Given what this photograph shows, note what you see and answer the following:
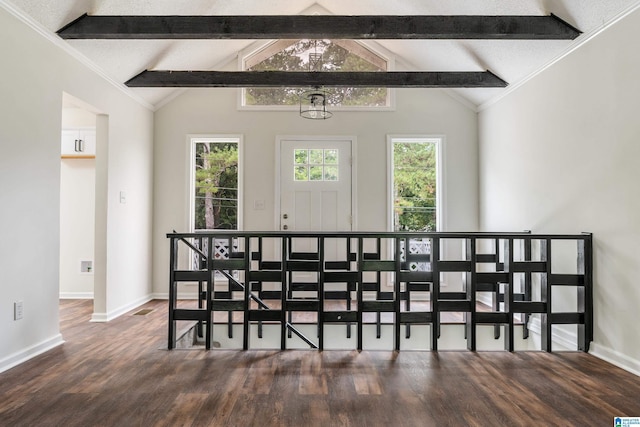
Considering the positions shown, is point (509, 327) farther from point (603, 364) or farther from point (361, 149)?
point (361, 149)

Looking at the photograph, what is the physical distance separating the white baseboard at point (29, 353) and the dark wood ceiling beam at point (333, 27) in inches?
95.3

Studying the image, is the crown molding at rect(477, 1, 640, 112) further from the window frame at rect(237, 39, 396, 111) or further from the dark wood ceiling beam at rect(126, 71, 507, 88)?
the window frame at rect(237, 39, 396, 111)

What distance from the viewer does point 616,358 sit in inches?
105

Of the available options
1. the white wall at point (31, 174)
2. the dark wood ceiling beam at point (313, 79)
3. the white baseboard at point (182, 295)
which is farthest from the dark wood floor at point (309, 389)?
the dark wood ceiling beam at point (313, 79)

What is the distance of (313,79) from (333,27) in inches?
40.2

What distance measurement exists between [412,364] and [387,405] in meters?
0.65

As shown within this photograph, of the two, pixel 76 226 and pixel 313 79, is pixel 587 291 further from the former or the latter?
pixel 76 226

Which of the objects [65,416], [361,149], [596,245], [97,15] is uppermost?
[97,15]

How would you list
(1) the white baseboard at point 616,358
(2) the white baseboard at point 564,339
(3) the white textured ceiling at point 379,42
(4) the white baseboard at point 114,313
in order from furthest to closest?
(4) the white baseboard at point 114,313, (2) the white baseboard at point 564,339, (3) the white textured ceiling at point 379,42, (1) the white baseboard at point 616,358

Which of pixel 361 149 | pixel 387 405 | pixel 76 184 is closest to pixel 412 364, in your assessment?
pixel 387 405

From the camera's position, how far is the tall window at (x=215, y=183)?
5129mm

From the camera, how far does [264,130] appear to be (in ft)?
16.8

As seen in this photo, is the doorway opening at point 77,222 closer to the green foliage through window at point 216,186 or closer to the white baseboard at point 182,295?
the white baseboard at point 182,295

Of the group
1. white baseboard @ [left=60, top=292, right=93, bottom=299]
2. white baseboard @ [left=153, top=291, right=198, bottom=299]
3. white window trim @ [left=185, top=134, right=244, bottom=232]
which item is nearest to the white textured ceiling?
white window trim @ [left=185, top=134, right=244, bottom=232]
